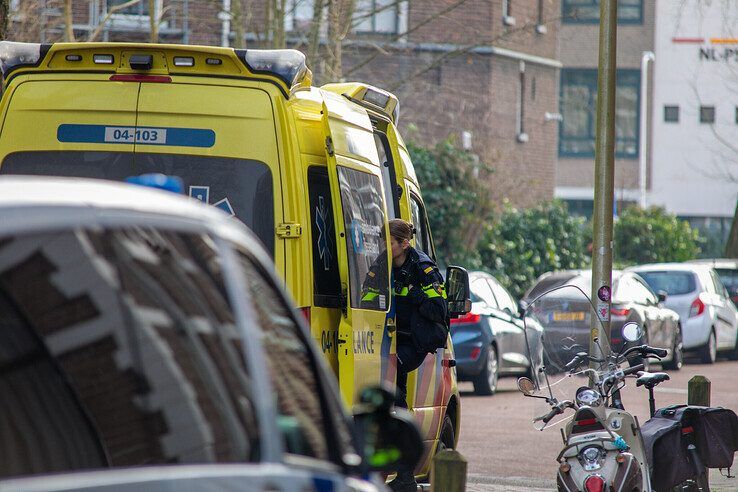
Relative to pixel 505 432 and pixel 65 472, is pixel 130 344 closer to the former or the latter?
pixel 65 472

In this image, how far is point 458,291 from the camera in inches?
368

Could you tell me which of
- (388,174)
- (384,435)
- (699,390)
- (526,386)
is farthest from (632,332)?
(384,435)

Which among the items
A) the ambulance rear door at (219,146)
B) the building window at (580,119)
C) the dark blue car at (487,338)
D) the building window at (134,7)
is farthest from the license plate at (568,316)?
the building window at (580,119)

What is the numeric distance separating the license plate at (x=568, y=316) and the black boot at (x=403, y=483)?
125cm

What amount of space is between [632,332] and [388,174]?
2.08m

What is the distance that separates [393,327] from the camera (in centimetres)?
831

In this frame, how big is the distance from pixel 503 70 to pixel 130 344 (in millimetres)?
33299

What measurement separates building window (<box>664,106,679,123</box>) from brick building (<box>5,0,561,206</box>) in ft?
63.1

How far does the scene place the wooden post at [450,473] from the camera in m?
5.26

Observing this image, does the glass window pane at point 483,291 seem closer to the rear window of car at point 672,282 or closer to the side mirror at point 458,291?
the rear window of car at point 672,282

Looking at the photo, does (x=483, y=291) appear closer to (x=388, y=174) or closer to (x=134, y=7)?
(x=388, y=174)

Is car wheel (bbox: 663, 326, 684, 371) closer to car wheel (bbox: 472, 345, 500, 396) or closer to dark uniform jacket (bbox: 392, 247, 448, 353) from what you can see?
car wheel (bbox: 472, 345, 500, 396)

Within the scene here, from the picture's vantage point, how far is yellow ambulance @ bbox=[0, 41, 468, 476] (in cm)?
699

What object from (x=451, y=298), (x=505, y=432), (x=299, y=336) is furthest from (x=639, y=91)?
(x=299, y=336)
